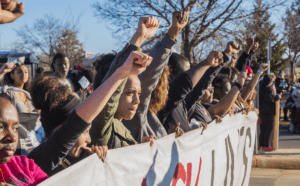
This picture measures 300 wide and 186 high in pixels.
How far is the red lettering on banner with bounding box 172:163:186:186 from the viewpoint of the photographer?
2387 millimetres

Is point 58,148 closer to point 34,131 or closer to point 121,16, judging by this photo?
point 34,131

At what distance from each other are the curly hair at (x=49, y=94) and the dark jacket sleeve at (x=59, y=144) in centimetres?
55

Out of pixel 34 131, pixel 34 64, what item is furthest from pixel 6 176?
pixel 34 64

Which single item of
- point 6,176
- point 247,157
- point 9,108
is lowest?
point 247,157

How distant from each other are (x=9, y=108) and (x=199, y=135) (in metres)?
1.66

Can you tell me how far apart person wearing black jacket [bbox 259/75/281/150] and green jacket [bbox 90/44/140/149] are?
19.9 feet

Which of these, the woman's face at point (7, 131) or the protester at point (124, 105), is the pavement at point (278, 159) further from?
the woman's face at point (7, 131)

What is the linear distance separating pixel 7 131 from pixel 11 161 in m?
0.15

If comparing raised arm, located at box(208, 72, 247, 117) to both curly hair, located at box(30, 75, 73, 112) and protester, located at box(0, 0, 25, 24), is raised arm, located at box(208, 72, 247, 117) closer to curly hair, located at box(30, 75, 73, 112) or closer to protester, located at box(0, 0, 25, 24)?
curly hair, located at box(30, 75, 73, 112)

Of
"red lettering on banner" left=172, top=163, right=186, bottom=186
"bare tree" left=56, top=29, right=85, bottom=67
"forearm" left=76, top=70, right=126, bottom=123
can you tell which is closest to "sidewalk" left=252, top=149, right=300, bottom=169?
"red lettering on banner" left=172, top=163, right=186, bottom=186

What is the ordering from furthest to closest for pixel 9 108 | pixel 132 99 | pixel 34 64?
1. pixel 34 64
2. pixel 132 99
3. pixel 9 108

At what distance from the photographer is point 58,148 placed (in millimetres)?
1757

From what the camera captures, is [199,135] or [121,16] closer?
[199,135]

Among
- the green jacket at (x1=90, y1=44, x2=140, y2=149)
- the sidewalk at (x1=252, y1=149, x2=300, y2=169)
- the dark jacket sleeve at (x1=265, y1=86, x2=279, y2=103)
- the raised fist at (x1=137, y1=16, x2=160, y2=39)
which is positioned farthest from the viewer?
the dark jacket sleeve at (x1=265, y1=86, x2=279, y2=103)
